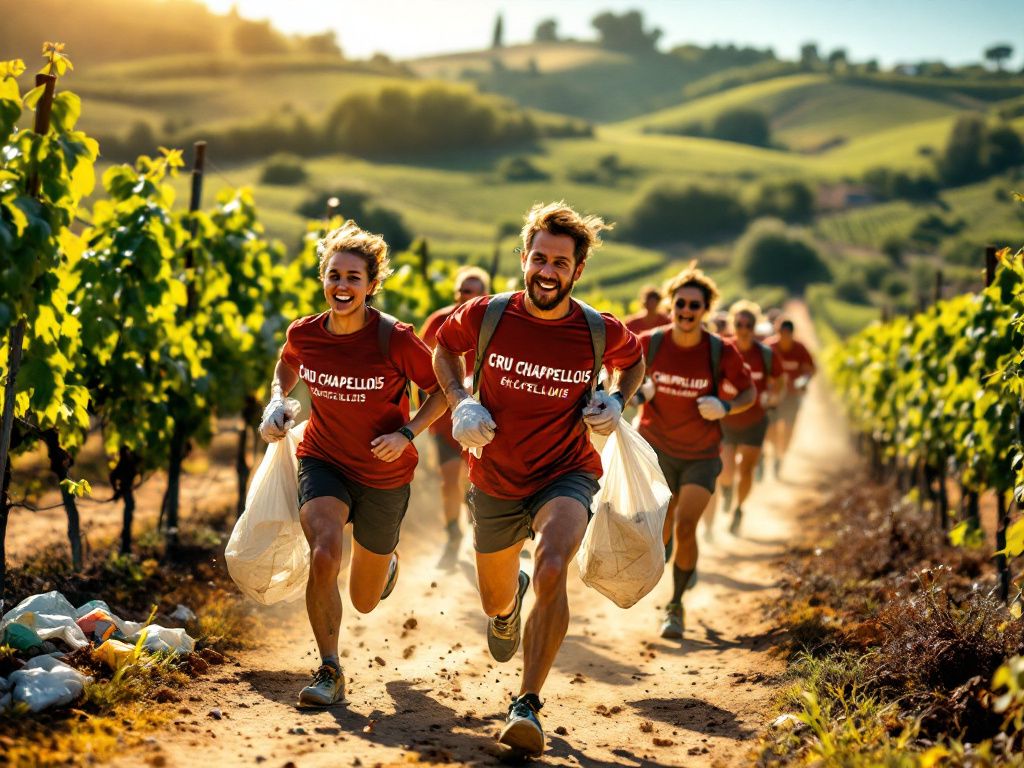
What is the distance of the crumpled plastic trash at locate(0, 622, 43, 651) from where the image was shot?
5766 mm

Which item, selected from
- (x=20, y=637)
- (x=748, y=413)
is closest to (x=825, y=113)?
(x=748, y=413)

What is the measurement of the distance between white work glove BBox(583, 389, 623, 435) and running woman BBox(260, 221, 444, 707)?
899 mm

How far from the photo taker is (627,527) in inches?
251

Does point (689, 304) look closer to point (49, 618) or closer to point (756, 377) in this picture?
point (756, 377)

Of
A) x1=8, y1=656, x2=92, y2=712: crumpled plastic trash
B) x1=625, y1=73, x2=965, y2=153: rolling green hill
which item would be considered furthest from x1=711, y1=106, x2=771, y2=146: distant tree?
x1=8, y1=656, x2=92, y2=712: crumpled plastic trash

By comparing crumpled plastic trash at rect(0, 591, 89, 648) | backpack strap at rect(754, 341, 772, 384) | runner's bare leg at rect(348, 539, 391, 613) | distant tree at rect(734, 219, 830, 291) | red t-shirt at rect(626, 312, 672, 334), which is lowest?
crumpled plastic trash at rect(0, 591, 89, 648)

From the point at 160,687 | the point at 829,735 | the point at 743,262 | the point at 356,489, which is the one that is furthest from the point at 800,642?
the point at 743,262

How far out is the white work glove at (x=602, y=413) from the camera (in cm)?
596

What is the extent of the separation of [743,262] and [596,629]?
98.5 metres

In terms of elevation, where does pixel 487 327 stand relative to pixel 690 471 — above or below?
above

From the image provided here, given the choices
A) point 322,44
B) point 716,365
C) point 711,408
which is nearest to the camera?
point 711,408

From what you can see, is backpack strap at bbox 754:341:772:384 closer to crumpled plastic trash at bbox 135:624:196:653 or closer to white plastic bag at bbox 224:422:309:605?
white plastic bag at bbox 224:422:309:605

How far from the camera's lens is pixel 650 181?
124188 mm

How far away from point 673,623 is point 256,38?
13381cm
